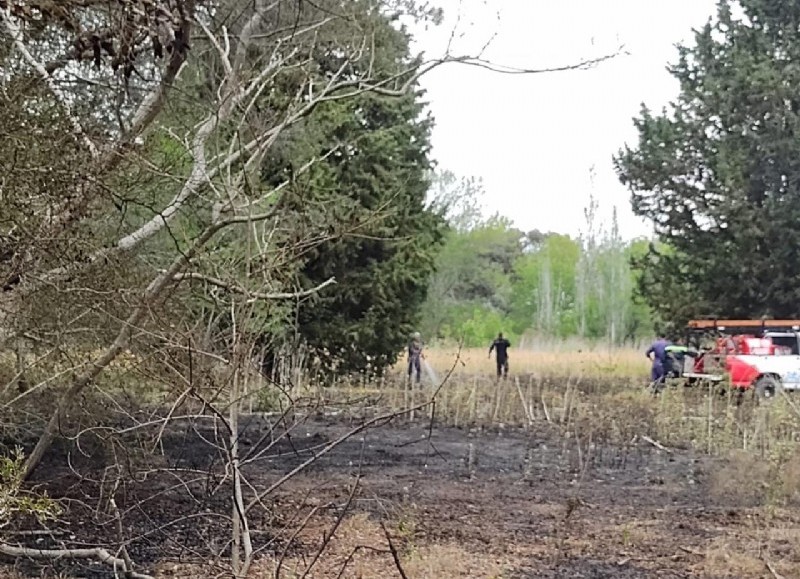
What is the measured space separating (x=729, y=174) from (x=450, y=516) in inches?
766

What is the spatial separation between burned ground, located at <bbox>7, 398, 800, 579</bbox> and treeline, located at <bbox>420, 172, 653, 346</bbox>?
2813 centimetres

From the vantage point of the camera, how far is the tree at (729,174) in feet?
85.7

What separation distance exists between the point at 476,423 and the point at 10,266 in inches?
437

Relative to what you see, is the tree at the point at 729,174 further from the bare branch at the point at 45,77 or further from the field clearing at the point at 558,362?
the bare branch at the point at 45,77

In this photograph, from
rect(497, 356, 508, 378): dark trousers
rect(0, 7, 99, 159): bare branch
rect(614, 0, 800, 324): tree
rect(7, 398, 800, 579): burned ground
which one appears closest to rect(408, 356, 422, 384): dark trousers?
rect(497, 356, 508, 378): dark trousers

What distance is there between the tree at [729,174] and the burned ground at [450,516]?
14788 mm

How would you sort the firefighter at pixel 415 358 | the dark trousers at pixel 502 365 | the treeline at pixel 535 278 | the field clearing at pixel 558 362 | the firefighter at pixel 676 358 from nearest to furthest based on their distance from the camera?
the firefighter at pixel 415 358, the firefighter at pixel 676 358, the field clearing at pixel 558 362, the dark trousers at pixel 502 365, the treeline at pixel 535 278

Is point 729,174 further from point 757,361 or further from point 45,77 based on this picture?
point 45,77

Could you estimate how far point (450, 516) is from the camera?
8562 mm

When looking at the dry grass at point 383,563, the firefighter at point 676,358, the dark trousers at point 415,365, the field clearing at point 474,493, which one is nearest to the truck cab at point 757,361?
the firefighter at point 676,358

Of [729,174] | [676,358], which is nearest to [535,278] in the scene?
[729,174]

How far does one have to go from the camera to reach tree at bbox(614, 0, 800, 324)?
26125mm

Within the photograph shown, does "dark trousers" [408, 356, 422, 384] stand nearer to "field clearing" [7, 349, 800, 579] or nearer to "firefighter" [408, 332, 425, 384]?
"firefighter" [408, 332, 425, 384]

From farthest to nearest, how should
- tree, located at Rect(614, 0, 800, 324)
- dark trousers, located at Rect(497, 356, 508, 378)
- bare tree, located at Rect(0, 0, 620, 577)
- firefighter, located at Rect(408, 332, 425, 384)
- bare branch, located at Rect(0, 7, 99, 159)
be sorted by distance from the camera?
tree, located at Rect(614, 0, 800, 324) < dark trousers, located at Rect(497, 356, 508, 378) < firefighter, located at Rect(408, 332, 425, 384) < bare branch, located at Rect(0, 7, 99, 159) < bare tree, located at Rect(0, 0, 620, 577)
